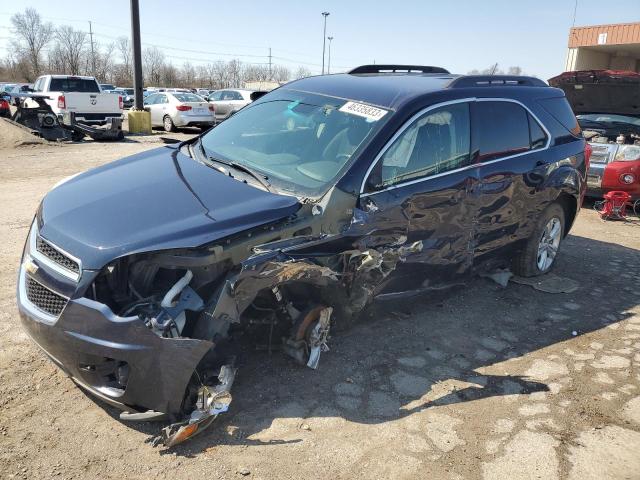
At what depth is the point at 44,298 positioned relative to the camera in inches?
112

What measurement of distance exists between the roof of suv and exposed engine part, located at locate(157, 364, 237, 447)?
2.31 meters

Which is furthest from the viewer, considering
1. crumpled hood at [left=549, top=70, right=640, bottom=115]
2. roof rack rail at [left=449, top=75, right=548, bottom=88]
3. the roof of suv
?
crumpled hood at [left=549, top=70, right=640, bottom=115]

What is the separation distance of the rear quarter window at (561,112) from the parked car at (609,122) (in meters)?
3.70

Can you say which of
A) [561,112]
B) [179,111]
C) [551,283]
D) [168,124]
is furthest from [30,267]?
[168,124]

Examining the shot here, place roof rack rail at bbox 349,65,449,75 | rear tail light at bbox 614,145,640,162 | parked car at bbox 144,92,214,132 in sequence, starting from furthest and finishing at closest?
parked car at bbox 144,92,214,132
rear tail light at bbox 614,145,640,162
roof rack rail at bbox 349,65,449,75

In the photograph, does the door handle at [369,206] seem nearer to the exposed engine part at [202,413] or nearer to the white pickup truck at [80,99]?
the exposed engine part at [202,413]

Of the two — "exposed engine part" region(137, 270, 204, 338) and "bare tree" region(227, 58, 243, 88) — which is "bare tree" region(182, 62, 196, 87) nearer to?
"bare tree" region(227, 58, 243, 88)

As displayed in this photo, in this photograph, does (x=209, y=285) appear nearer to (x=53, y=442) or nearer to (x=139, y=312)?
(x=139, y=312)

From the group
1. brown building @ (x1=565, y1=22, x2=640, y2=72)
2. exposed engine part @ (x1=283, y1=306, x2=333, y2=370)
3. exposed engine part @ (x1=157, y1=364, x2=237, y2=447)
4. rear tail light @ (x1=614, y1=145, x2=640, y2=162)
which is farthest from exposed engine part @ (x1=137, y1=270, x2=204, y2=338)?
brown building @ (x1=565, y1=22, x2=640, y2=72)

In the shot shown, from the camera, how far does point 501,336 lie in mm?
4328

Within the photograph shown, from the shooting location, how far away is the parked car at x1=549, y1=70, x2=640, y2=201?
861 centimetres

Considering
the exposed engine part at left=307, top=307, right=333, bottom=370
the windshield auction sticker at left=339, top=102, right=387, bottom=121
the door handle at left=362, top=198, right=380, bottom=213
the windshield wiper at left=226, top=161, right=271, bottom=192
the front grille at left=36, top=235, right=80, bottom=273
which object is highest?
the windshield auction sticker at left=339, top=102, right=387, bottom=121

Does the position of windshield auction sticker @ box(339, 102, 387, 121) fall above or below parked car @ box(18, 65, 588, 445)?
above

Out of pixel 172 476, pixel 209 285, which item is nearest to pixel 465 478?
pixel 172 476
